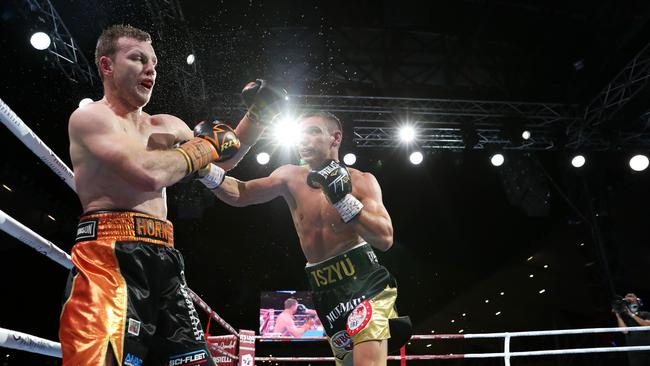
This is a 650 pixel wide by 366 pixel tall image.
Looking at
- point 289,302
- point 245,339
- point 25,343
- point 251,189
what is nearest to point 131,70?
point 25,343

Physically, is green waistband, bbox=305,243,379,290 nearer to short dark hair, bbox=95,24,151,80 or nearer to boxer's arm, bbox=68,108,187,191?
boxer's arm, bbox=68,108,187,191

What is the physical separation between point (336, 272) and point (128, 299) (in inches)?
48.1

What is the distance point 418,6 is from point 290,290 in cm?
648

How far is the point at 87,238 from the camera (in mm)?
1449

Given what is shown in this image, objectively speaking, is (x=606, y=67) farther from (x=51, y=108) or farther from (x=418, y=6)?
(x=51, y=108)

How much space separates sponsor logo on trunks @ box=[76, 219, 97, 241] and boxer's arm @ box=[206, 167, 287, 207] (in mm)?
1063

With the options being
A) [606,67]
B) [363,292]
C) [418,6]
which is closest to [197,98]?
[418,6]

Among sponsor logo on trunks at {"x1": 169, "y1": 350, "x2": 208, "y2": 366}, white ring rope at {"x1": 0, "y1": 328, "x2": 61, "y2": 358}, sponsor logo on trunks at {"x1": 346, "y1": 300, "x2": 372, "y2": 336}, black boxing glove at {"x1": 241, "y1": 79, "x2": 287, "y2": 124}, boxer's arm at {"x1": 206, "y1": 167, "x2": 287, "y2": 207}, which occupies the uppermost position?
black boxing glove at {"x1": 241, "y1": 79, "x2": 287, "y2": 124}

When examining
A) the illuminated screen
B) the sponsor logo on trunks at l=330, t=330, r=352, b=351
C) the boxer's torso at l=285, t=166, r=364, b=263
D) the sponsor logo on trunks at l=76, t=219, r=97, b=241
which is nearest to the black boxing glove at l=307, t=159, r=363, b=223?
the boxer's torso at l=285, t=166, r=364, b=263

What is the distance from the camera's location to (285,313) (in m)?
10.4

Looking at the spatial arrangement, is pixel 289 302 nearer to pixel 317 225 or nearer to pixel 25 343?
pixel 317 225

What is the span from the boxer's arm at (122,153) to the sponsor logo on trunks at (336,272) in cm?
113

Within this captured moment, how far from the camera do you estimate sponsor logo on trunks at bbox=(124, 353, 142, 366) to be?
52.3 inches

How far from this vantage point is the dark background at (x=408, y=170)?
6.25 m
